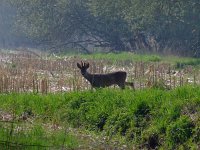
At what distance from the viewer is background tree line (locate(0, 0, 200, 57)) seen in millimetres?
46312

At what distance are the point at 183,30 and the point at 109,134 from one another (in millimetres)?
34541

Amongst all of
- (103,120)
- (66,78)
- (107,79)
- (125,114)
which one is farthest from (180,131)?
(66,78)

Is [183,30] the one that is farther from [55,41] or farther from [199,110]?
[199,110]

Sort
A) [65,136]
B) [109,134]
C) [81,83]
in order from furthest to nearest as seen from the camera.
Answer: [81,83] → [109,134] → [65,136]

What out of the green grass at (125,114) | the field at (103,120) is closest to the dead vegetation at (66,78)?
the field at (103,120)

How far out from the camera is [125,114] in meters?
14.5

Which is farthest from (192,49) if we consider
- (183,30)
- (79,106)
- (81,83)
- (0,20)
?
(0,20)

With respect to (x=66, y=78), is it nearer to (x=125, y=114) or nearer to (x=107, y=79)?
(x=107, y=79)

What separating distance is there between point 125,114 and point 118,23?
3888 cm

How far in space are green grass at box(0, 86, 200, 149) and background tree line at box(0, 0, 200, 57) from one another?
29.6 meters

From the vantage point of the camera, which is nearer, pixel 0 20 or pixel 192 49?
pixel 192 49

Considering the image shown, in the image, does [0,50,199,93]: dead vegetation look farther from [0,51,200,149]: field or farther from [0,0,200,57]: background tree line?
[0,0,200,57]: background tree line

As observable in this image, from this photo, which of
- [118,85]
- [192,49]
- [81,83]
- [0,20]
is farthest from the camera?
[0,20]

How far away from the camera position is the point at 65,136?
1307 centimetres
